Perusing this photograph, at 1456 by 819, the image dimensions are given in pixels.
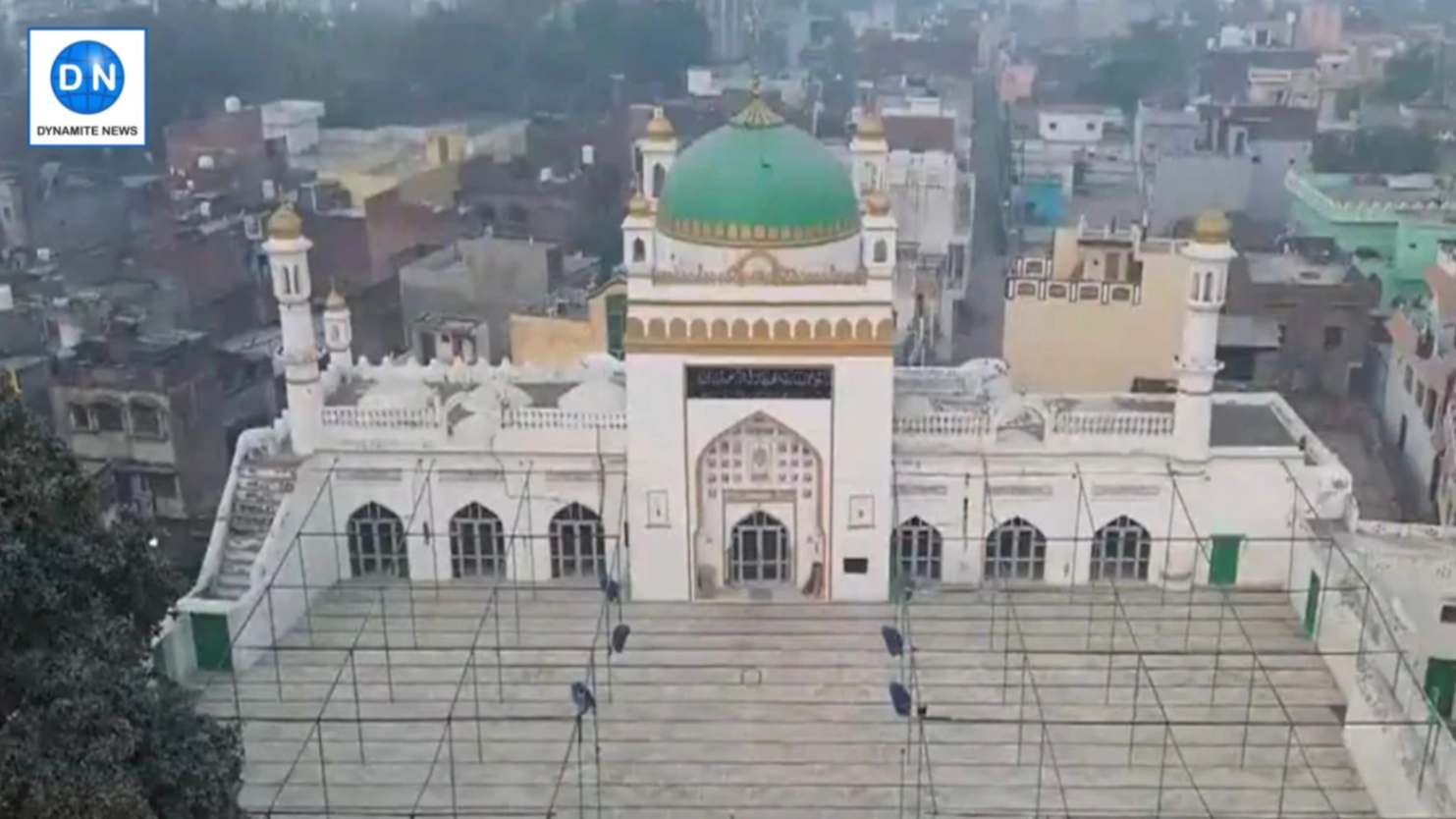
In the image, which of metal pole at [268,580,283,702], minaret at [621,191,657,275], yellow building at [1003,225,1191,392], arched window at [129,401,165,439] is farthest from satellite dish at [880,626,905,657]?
arched window at [129,401,165,439]

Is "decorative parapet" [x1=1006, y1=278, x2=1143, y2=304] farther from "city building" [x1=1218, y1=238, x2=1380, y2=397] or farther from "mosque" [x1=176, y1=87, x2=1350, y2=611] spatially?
"mosque" [x1=176, y1=87, x2=1350, y2=611]

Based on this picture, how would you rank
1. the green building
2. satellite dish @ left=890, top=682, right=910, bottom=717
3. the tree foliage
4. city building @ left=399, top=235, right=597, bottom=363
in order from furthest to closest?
the tree foliage < the green building < city building @ left=399, top=235, right=597, bottom=363 < satellite dish @ left=890, top=682, right=910, bottom=717

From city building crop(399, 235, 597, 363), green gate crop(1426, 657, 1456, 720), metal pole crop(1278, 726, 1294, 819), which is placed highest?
city building crop(399, 235, 597, 363)

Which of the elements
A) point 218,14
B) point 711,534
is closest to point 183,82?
point 218,14

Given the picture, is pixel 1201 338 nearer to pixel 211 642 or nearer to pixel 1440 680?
pixel 1440 680

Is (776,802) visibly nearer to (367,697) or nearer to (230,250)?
(367,697)
